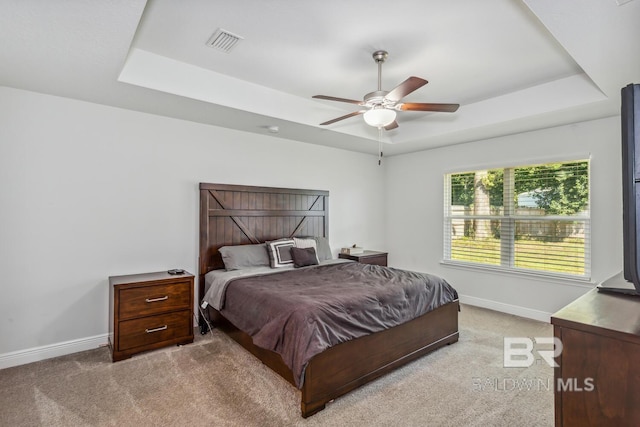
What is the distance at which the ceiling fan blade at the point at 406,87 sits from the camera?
2.26 m

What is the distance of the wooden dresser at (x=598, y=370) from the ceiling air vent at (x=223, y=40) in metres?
2.69

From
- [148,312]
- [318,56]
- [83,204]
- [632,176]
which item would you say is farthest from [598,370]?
[83,204]

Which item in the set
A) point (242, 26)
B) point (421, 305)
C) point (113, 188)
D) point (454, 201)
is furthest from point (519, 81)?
point (113, 188)

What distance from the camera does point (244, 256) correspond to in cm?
387

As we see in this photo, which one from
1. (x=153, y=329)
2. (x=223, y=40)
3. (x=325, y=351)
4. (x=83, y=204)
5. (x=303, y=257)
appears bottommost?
(x=153, y=329)

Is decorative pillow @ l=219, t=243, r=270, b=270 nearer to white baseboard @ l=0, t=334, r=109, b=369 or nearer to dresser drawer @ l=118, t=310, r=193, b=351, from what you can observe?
dresser drawer @ l=118, t=310, r=193, b=351

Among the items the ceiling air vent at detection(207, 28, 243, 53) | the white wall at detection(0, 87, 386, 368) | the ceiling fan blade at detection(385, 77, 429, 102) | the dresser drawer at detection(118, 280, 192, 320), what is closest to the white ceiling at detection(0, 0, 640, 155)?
the ceiling air vent at detection(207, 28, 243, 53)

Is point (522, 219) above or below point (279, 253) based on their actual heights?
above

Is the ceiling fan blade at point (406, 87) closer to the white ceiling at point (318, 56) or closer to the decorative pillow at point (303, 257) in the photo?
the white ceiling at point (318, 56)

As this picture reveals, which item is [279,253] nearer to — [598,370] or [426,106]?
[426,106]

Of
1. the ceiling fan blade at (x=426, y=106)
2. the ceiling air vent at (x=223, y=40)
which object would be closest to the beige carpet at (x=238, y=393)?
the ceiling fan blade at (x=426, y=106)

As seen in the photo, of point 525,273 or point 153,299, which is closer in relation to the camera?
point 153,299

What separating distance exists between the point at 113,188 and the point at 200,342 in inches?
72.2

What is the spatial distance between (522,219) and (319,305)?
3366 mm
